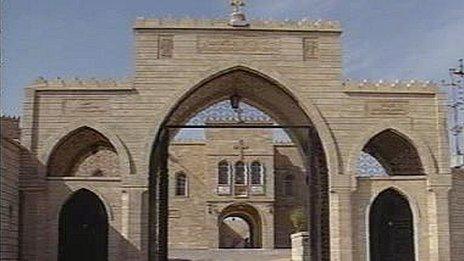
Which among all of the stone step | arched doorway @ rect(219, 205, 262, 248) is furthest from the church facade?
arched doorway @ rect(219, 205, 262, 248)

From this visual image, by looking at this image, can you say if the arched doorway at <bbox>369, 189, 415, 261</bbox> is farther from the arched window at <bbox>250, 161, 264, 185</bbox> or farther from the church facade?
the arched window at <bbox>250, 161, 264, 185</bbox>

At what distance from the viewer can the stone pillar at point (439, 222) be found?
56.2 ft

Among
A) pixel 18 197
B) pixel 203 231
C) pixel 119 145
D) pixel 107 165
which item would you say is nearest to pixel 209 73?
pixel 119 145

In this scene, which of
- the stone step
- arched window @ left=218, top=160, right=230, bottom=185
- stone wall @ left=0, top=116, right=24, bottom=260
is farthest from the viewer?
arched window @ left=218, top=160, right=230, bottom=185

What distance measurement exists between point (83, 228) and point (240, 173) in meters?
18.4

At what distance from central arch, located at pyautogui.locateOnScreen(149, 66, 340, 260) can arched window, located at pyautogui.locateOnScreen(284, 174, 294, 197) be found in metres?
17.1

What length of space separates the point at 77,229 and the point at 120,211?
1.00 m

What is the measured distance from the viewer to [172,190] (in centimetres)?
3491

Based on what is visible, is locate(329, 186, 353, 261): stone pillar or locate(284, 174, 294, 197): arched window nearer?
locate(329, 186, 353, 261): stone pillar

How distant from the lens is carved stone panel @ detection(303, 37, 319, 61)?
1788 cm

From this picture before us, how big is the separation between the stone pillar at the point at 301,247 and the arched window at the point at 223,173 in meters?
11.4

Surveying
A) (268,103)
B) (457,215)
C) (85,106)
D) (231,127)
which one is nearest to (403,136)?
(457,215)

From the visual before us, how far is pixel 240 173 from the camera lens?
3522cm

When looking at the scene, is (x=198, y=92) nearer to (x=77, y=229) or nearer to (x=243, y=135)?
(x=77, y=229)
